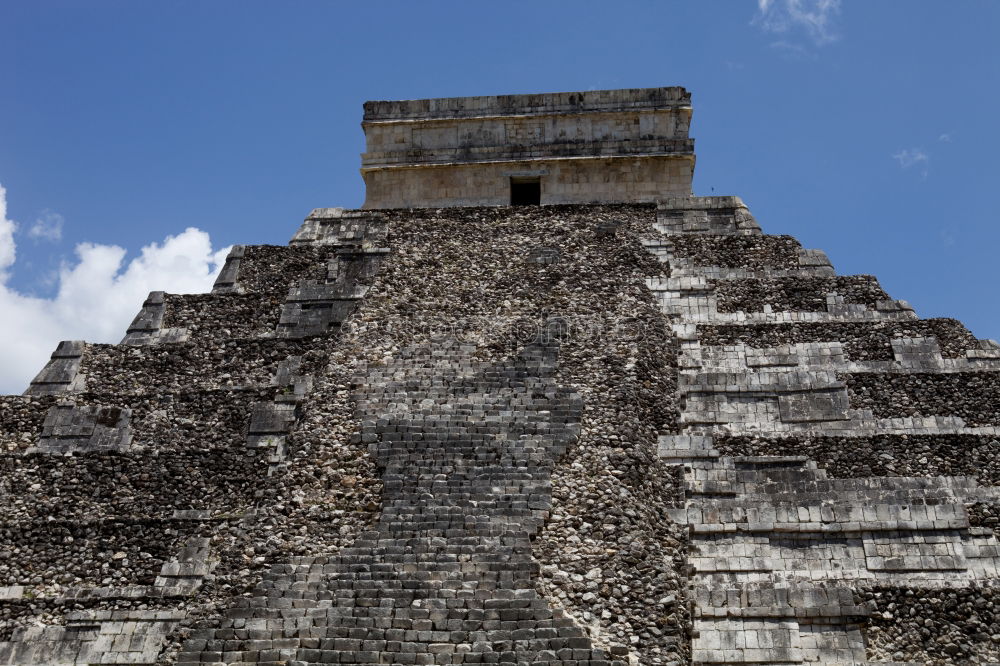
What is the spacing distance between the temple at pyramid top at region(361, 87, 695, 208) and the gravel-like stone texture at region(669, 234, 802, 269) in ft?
9.69

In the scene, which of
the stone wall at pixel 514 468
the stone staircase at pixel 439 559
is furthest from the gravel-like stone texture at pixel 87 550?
the stone staircase at pixel 439 559

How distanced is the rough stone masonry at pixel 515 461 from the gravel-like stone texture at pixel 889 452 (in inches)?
1.6

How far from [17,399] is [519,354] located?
744 cm

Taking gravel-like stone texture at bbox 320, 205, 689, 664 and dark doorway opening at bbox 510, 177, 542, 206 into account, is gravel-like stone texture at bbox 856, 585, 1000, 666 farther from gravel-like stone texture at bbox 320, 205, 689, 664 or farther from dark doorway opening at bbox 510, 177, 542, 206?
dark doorway opening at bbox 510, 177, 542, 206

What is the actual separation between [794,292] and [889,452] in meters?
3.29

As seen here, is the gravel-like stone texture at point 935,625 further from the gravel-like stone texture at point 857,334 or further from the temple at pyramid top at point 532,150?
the temple at pyramid top at point 532,150

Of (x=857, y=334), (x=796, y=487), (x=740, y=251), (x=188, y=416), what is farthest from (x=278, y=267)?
(x=857, y=334)

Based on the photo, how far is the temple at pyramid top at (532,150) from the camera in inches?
748

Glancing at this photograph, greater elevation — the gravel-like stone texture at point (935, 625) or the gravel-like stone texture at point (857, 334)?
the gravel-like stone texture at point (857, 334)

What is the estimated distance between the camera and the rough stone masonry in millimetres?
10578

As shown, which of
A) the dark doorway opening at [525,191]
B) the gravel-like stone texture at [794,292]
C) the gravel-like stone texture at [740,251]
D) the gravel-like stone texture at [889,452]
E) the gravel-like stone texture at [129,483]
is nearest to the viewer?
the gravel-like stone texture at [889,452]

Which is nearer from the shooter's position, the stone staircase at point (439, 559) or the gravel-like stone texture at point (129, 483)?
the stone staircase at point (439, 559)

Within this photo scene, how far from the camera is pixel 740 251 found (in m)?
15.9

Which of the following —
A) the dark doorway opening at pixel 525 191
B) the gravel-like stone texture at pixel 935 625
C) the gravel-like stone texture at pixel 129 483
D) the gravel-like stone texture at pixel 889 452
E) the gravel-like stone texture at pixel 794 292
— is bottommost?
the gravel-like stone texture at pixel 935 625
